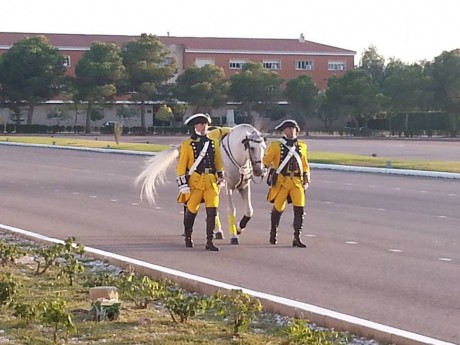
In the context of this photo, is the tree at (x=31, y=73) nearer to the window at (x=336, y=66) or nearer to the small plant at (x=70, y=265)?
the window at (x=336, y=66)

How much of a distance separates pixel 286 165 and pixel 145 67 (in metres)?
67.9

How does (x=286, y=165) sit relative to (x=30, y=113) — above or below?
below

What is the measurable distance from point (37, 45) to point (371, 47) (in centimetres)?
5968

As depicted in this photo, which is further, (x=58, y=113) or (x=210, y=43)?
(x=210, y=43)

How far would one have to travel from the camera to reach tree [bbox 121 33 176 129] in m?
80.4

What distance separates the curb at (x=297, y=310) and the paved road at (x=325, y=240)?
0.36 meters

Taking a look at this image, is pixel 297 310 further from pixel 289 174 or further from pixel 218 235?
pixel 218 235

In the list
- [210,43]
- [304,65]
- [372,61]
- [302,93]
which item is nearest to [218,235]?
[302,93]

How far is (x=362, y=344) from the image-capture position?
24.5 feet

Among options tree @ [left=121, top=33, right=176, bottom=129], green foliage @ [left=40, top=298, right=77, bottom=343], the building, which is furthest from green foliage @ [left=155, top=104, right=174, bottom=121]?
green foliage @ [left=40, top=298, right=77, bottom=343]

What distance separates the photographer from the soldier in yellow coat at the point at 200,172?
12820mm

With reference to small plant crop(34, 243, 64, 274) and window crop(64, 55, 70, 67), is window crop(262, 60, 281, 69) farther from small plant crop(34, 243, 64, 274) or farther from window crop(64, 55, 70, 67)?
small plant crop(34, 243, 64, 274)

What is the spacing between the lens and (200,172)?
12.8 m

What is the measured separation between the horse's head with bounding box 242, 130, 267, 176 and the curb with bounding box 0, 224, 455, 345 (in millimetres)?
2561
